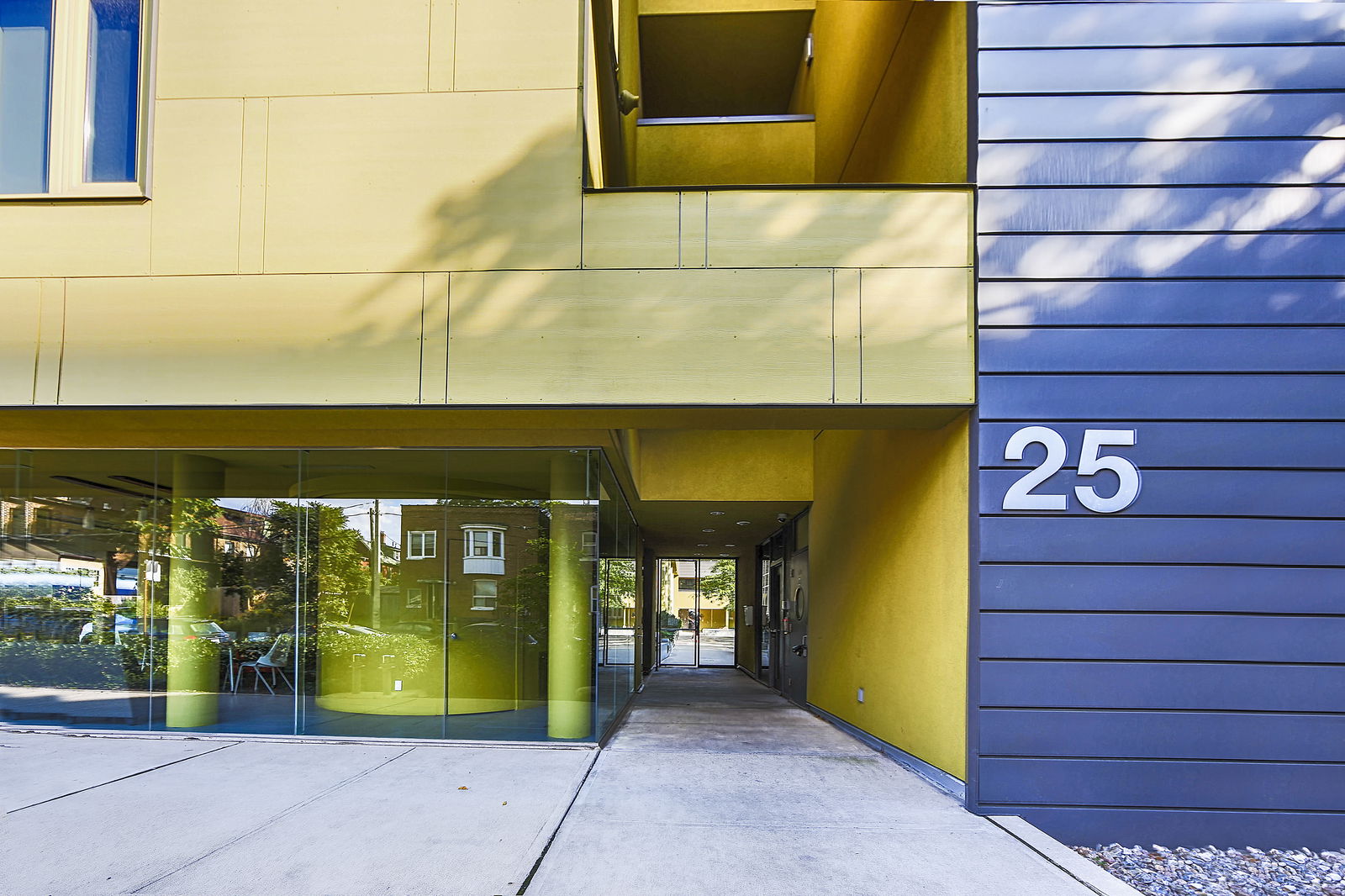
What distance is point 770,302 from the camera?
6.16 metres

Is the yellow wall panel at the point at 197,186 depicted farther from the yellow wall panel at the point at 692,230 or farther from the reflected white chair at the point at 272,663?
the reflected white chair at the point at 272,663

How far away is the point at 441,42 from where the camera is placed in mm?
6551

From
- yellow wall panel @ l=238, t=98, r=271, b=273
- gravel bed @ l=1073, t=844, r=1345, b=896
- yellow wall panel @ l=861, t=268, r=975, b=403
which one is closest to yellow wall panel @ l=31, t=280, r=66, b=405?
yellow wall panel @ l=238, t=98, r=271, b=273

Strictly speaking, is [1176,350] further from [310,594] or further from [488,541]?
[310,594]

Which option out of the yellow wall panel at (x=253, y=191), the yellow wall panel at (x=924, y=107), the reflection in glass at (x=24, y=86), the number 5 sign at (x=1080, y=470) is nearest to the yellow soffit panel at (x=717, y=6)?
the yellow wall panel at (x=924, y=107)

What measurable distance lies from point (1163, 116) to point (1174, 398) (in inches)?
80.7

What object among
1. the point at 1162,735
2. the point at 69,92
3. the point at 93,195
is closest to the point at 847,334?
the point at 1162,735

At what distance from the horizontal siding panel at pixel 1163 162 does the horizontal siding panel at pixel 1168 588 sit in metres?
2.76

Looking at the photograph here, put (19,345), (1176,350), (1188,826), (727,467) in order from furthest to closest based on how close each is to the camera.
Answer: (727,467) < (19,345) < (1176,350) < (1188,826)

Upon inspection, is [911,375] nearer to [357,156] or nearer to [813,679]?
[357,156]

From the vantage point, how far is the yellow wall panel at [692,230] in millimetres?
6242

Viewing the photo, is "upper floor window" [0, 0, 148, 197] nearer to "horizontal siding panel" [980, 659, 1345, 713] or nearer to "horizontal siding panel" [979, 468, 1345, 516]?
"horizontal siding panel" [979, 468, 1345, 516]

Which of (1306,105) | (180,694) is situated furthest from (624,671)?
(1306,105)

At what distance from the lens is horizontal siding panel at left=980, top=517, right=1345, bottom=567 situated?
230 inches
